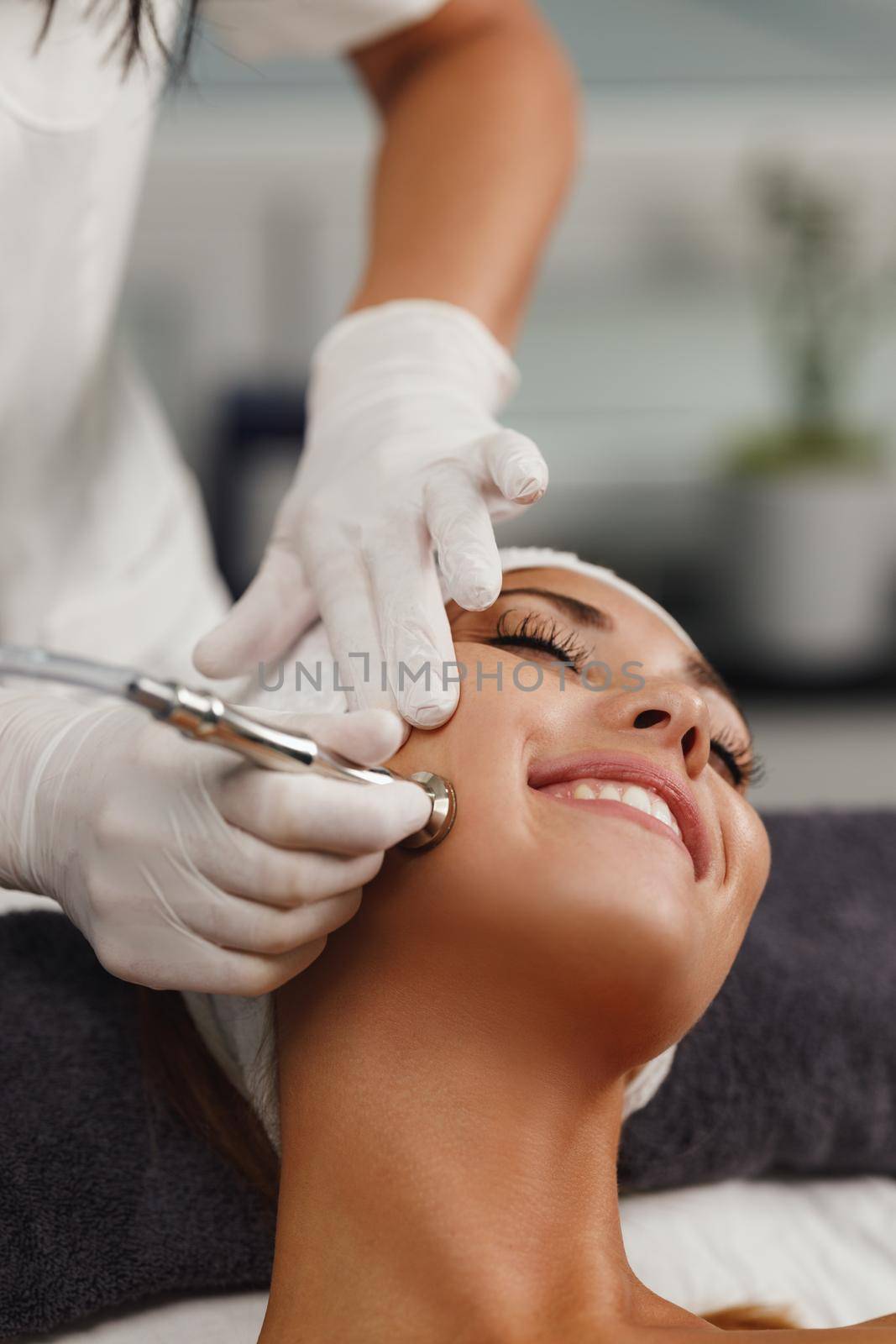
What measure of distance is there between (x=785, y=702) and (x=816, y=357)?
2.51ft

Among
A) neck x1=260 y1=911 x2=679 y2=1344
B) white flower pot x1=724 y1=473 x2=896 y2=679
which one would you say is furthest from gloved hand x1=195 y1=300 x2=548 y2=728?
white flower pot x1=724 y1=473 x2=896 y2=679

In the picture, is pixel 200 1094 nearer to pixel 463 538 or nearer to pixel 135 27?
pixel 463 538

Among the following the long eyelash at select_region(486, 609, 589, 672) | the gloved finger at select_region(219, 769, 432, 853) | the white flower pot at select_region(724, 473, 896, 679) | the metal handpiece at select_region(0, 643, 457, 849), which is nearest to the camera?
the metal handpiece at select_region(0, 643, 457, 849)

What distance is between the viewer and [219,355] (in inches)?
113

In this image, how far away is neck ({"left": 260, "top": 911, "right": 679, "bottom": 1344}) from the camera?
81 cm

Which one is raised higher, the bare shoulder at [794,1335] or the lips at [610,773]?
the lips at [610,773]

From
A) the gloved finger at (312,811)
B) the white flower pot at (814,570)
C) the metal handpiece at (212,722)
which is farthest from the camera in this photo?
the white flower pot at (814,570)

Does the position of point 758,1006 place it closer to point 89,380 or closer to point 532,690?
point 532,690

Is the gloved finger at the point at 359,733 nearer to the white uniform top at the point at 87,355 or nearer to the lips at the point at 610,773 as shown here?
the lips at the point at 610,773

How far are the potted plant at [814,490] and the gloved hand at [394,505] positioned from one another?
1.36 m

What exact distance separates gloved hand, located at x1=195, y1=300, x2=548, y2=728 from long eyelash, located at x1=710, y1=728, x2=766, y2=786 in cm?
26

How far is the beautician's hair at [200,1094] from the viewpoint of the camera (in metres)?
1.04

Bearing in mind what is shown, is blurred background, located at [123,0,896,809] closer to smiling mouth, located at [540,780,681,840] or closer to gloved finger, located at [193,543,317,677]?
gloved finger, located at [193,543,317,677]

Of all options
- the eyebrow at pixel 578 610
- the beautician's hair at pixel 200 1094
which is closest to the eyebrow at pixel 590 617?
the eyebrow at pixel 578 610
